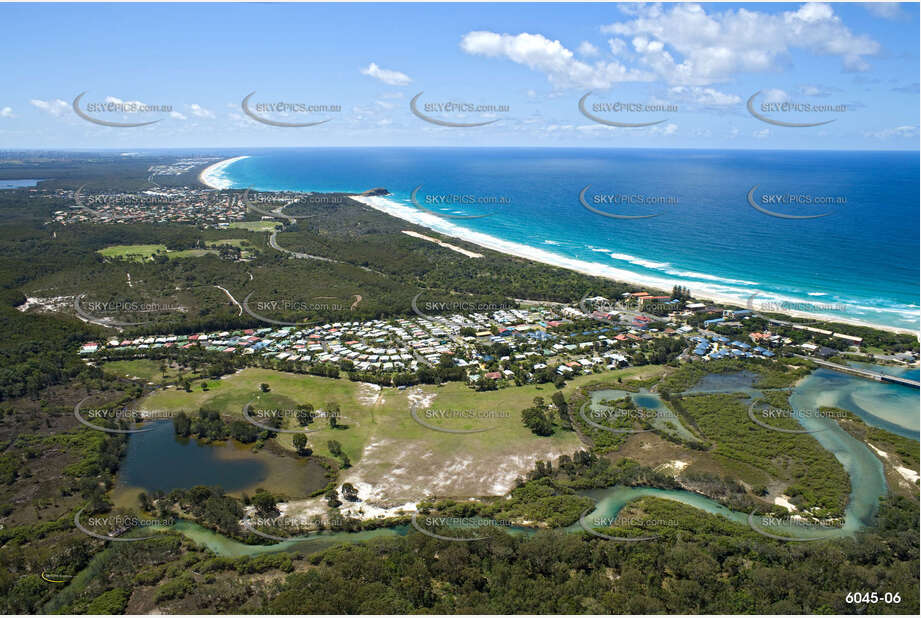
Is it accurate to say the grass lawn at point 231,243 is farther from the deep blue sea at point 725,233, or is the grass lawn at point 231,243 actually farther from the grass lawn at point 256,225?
the deep blue sea at point 725,233

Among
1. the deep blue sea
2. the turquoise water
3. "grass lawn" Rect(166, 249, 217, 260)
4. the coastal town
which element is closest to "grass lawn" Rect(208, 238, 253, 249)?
"grass lawn" Rect(166, 249, 217, 260)

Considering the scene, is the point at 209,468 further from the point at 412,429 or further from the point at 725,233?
the point at 725,233

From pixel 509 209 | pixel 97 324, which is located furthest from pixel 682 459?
pixel 509 209

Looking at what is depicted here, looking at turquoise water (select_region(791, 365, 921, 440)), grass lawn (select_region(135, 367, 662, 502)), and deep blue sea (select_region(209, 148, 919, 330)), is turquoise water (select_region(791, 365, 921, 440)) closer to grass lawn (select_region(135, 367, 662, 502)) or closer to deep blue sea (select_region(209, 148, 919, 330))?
grass lawn (select_region(135, 367, 662, 502))

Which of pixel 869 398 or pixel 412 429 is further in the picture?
pixel 869 398

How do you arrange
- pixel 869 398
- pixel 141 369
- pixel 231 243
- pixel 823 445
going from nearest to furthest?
pixel 823 445 → pixel 869 398 → pixel 141 369 → pixel 231 243

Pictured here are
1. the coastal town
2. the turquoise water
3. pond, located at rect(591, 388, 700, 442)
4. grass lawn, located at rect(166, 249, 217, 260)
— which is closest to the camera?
pond, located at rect(591, 388, 700, 442)

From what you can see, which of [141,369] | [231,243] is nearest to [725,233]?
[231,243]
